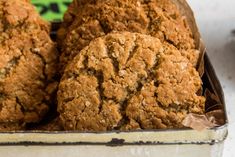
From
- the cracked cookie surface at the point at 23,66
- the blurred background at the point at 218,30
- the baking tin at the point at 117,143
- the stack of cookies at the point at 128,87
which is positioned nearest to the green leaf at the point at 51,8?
the blurred background at the point at 218,30

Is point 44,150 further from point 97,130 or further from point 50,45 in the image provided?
point 50,45

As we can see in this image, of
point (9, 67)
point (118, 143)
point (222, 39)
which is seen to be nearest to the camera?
point (118, 143)

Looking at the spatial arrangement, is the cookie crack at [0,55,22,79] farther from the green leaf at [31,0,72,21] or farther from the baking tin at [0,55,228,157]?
the green leaf at [31,0,72,21]

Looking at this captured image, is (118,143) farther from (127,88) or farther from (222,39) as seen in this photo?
(222,39)

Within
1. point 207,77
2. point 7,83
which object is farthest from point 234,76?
point 7,83

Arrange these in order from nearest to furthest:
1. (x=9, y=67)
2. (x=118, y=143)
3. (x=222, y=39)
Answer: (x=118, y=143) < (x=9, y=67) < (x=222, y=39)

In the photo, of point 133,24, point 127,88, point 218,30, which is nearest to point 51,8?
point 218,30

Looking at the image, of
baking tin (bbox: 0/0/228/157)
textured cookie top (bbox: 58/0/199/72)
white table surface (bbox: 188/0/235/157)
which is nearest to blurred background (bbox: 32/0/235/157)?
white table surface (bbox: 188/0/235/157)

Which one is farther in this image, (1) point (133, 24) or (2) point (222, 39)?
(2) point (222, 39)
